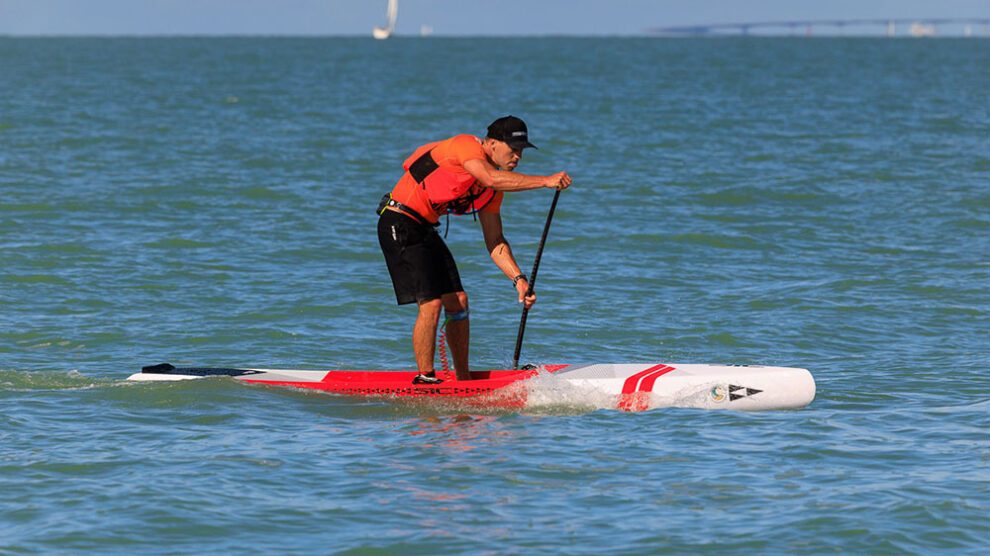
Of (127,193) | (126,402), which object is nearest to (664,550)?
(126,402)

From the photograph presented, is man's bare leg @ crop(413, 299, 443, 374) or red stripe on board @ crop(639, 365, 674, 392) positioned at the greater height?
man's bare leg @ crop(413, 299, 443, 374)

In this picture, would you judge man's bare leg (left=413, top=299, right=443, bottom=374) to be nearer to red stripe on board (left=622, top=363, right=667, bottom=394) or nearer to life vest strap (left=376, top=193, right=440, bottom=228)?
life vest strap (left=376, top=193, right=440, bottom=228)

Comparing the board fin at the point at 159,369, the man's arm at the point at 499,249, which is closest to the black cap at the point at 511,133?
the man's arm at the point at 499,249

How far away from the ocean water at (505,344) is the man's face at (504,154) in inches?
68.7

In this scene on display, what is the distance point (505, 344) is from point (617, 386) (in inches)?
118

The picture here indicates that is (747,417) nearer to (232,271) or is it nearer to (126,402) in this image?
(126,402)

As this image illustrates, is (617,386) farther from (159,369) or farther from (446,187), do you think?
(159,369)

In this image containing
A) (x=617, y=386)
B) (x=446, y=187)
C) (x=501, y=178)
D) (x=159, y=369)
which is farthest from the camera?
(x=159, y=369)

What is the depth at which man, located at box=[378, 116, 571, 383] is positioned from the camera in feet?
30.8

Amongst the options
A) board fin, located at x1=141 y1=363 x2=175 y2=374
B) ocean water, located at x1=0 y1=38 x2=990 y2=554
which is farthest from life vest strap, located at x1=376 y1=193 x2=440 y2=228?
board fin, located at x1=141 y1=363 x2=175 y2=374

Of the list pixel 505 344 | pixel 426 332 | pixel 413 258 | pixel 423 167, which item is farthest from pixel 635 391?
pixel 505 344

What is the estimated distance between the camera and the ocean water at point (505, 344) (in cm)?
743

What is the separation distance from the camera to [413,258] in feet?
32.0

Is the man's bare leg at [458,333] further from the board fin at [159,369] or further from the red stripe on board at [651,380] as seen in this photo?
the board fin at [159,369]
